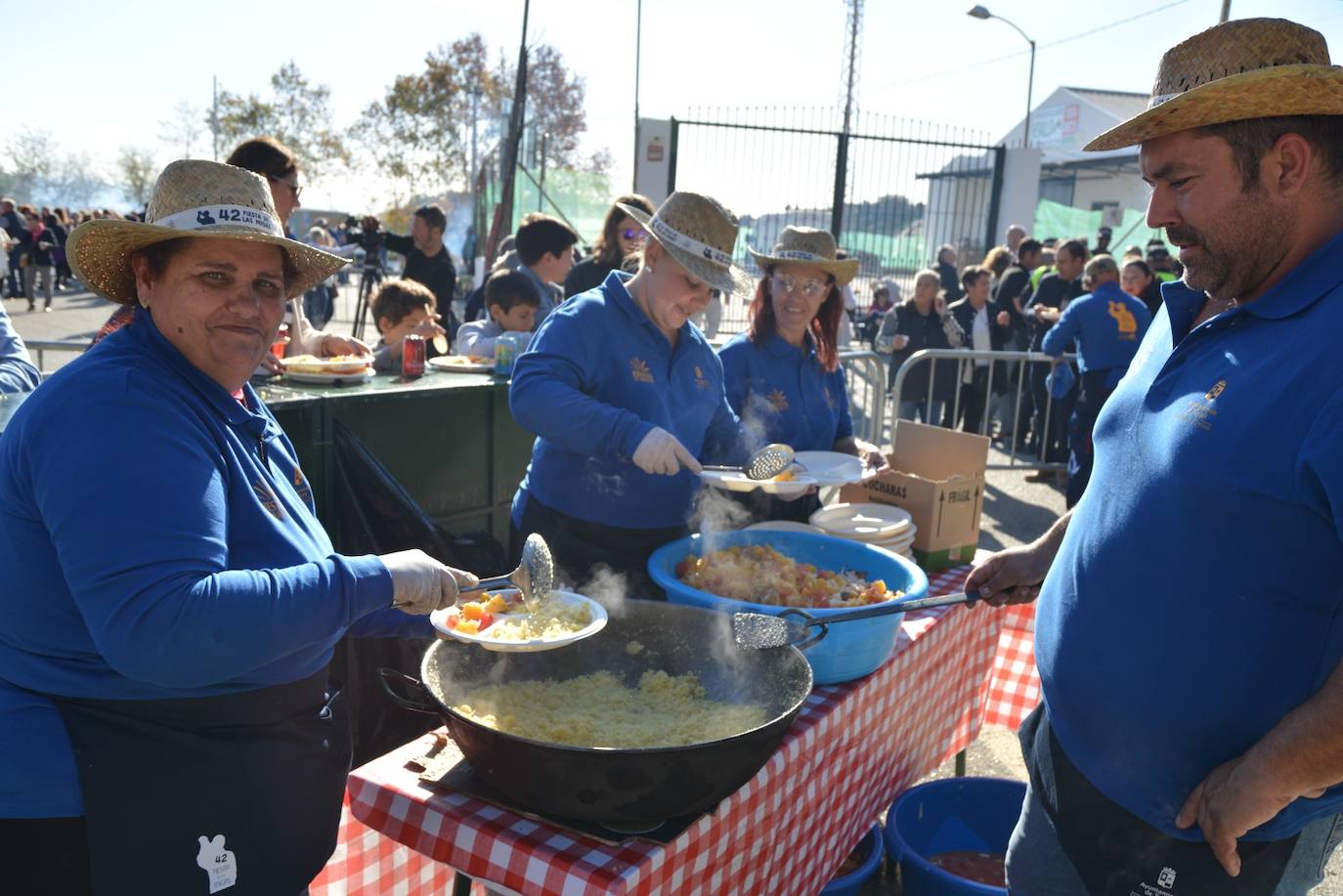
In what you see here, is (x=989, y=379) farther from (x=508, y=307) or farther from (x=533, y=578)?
(x=533, y=578)

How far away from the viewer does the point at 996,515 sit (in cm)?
800

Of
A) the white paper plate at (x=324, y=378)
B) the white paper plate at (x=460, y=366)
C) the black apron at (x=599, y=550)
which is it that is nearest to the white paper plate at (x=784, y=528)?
the black apron at (x=599, y=550)

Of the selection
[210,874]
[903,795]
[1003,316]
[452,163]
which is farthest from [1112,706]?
[452,163]

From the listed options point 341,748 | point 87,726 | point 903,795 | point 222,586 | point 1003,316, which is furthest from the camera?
point 1003,316

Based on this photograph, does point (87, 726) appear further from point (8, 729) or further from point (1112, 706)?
point (1112, 706)

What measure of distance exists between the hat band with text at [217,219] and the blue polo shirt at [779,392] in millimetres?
2258

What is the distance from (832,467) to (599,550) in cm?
101

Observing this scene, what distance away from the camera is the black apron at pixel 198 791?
1.46m

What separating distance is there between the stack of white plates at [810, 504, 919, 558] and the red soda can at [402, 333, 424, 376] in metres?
2.33

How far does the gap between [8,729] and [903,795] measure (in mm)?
2536

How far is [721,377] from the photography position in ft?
10.7

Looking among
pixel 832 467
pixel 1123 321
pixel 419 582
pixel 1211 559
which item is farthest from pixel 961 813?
pixel 1123 321

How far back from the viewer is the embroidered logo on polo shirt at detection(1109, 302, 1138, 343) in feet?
25.4

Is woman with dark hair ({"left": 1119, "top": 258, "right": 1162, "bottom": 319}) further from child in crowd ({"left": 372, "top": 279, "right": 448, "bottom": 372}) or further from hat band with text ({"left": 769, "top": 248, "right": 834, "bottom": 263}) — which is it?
child in crowd ({"left": 372, "top": 279, "right": 448, "bottom": 372})
